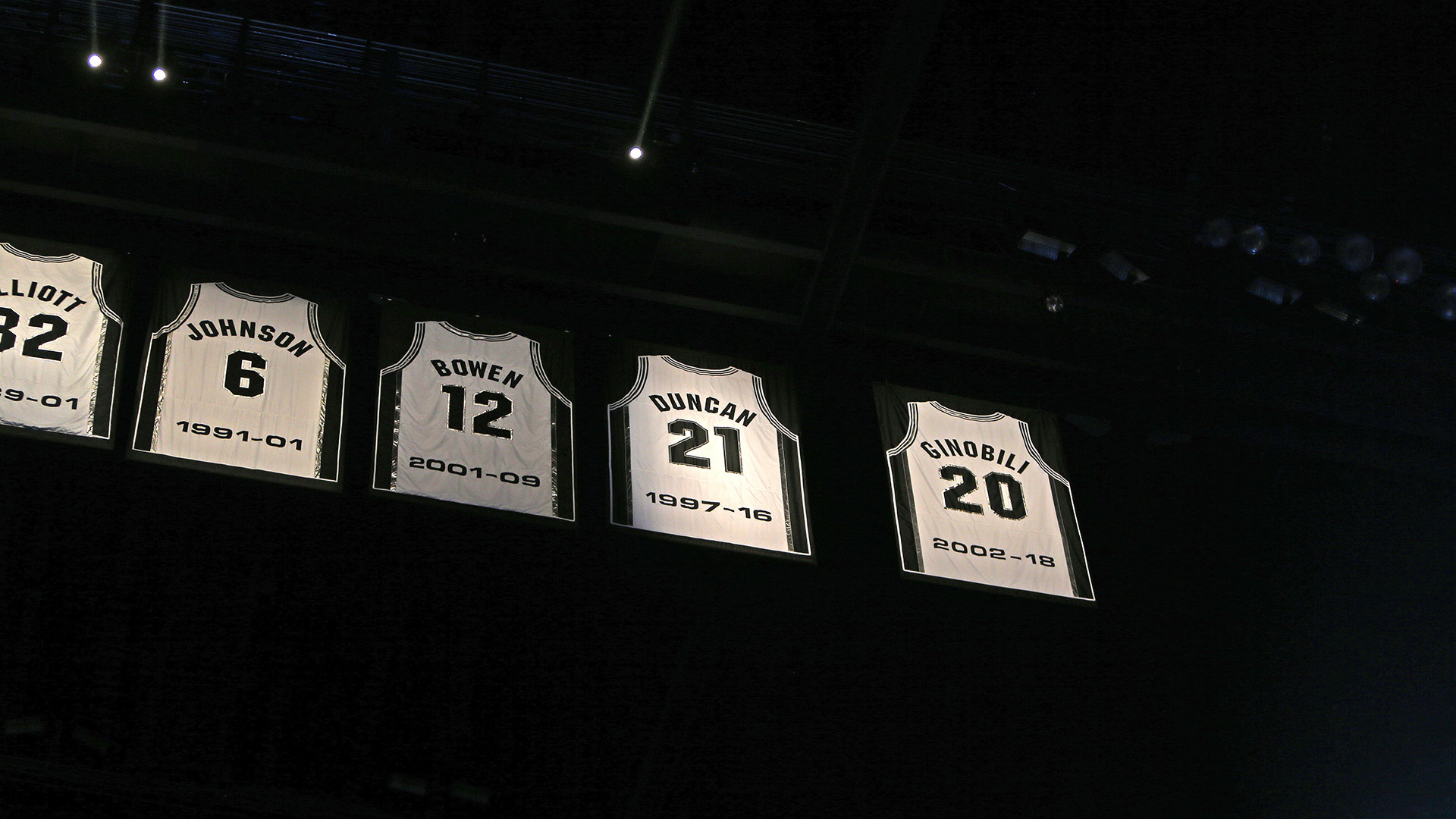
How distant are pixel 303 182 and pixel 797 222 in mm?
4280

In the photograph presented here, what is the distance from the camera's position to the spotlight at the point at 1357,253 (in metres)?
12.7

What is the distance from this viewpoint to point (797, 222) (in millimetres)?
12734

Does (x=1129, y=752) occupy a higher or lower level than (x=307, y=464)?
lower

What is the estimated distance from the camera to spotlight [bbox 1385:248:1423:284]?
12.8m

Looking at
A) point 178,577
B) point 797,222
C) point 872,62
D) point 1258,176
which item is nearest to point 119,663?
point 178,577

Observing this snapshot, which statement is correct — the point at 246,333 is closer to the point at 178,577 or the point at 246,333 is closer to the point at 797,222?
the point at 178,577

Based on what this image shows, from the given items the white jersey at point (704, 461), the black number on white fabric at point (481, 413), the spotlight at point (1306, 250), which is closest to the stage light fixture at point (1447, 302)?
the spotlight at point (1306, 250)

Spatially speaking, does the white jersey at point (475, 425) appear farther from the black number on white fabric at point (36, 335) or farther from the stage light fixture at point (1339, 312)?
the stage light fixture at point (1339, 312)

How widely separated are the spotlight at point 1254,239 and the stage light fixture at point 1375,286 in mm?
978

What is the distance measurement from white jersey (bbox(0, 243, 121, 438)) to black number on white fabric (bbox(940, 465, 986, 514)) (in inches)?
257

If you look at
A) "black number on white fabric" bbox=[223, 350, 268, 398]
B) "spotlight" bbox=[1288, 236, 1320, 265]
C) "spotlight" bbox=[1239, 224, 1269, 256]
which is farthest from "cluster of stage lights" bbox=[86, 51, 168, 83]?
"spotlight" bbox=[1288, 236, 1320, 265]

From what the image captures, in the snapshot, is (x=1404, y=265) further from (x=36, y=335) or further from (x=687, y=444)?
(x=36, y=335)

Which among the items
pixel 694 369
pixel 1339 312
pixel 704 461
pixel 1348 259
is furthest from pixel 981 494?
pixel 1348 259

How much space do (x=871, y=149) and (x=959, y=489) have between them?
2.92m
